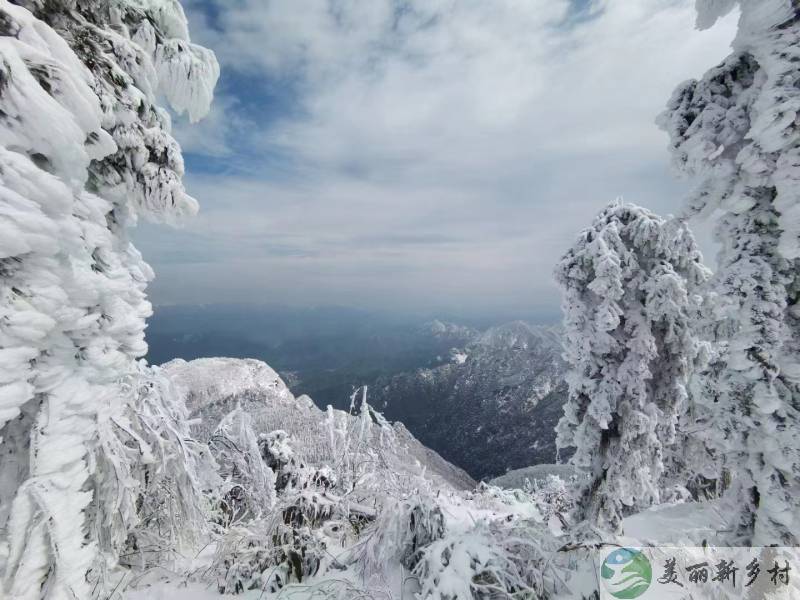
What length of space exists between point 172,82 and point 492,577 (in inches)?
228

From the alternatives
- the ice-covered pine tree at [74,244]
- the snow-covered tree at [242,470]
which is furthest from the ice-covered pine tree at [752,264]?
the snow-covered tree at [242,470]

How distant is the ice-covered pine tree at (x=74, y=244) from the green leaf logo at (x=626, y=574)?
4820 millimetres

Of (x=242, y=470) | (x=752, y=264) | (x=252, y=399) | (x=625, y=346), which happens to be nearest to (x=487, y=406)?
(x=252, y=399)

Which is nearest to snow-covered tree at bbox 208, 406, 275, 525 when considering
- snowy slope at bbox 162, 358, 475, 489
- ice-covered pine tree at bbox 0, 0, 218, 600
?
ice-covered pine tree at bbox 0, 0, 218, 600

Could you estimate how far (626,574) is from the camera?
12.7 feet

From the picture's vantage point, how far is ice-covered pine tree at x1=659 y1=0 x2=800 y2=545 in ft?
13.8

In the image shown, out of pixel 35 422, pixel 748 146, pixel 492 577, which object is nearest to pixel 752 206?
pixel 748 146

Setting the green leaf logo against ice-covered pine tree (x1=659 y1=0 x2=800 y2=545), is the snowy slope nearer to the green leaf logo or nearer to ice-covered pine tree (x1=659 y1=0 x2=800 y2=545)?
the green leaf logo

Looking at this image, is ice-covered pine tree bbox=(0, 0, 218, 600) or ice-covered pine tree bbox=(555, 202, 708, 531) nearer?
ice-covered pine tree bbox=(0, 0, 218, 600)

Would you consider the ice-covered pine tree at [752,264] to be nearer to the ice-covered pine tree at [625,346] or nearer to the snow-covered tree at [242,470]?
the ice-covered pine tree at [625,346]

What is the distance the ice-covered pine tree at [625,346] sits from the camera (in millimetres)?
9680

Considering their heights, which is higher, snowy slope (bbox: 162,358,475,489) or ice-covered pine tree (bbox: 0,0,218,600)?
ice-covered pine tree (bbox: 0,0,218,600)

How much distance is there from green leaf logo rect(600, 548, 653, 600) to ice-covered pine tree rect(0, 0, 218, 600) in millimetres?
4820

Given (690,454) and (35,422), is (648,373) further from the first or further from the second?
(35,422)
